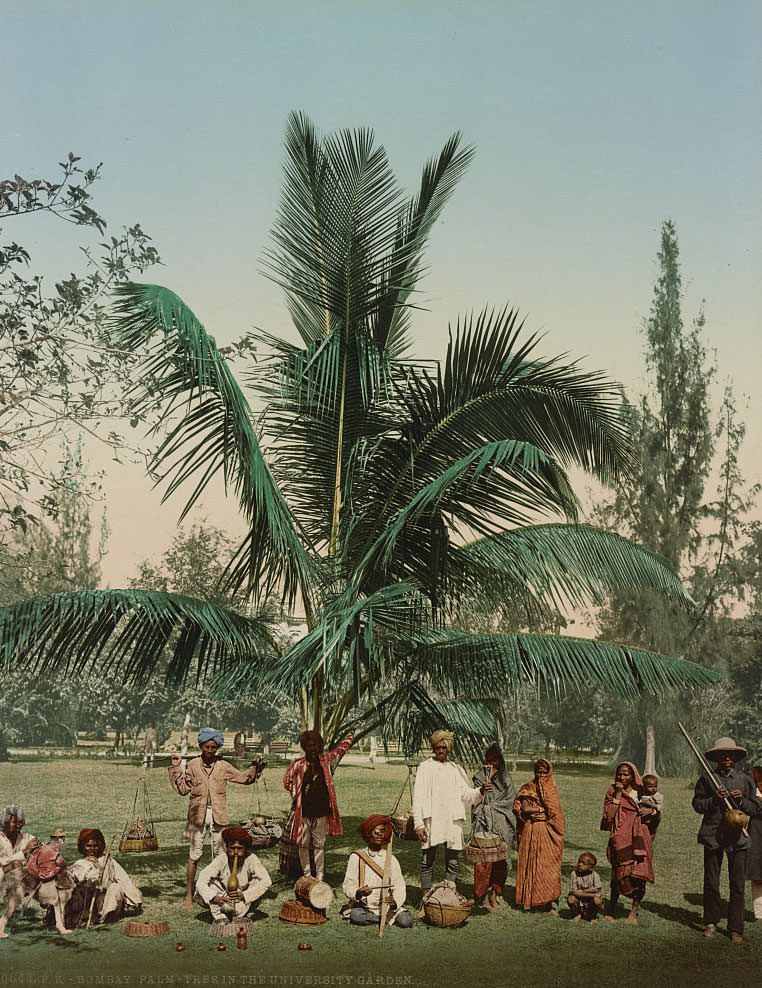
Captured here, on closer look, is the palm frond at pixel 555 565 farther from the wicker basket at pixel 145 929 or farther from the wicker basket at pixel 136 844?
the wicker basket at pixel 136 844

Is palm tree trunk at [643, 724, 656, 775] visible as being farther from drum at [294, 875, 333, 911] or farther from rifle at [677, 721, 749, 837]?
drum at [294, 875, 333, 911]

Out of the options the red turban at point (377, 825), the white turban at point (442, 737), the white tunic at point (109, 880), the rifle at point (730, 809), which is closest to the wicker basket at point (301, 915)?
the red turban at point (377, 825)

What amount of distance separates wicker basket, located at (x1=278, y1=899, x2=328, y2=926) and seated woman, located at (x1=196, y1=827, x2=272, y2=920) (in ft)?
0.99

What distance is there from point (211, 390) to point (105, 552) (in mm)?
16313

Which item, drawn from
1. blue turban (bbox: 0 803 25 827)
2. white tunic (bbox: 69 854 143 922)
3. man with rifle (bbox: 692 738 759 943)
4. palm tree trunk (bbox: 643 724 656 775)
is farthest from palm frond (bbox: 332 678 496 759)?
palm tree trunk (bbox: 643 724 656 775)

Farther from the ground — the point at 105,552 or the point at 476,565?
the point at 105,552

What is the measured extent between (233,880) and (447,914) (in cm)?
162

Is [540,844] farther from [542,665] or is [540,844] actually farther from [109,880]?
[109,880]

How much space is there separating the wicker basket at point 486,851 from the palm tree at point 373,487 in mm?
1003

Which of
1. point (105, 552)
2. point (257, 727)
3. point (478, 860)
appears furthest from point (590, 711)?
point (478, 860)

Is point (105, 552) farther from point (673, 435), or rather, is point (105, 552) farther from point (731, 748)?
point (731, 748)

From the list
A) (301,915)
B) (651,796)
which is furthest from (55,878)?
(651,796)

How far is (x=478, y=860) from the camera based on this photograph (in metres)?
8.63

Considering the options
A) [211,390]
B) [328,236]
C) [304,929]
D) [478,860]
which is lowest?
[304,929]
